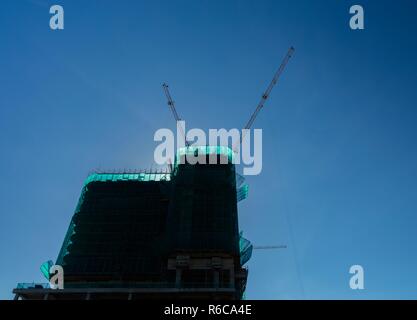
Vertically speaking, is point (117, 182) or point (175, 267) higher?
point (117, 182)

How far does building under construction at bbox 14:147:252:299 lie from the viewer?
286 feet

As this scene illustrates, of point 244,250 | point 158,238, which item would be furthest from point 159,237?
point 244,250

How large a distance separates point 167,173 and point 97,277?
3631cm

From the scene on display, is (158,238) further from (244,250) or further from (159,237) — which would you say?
(244,250)

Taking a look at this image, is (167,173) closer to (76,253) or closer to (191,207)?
(191,207)

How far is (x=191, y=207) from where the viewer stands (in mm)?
100250

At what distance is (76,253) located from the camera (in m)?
101

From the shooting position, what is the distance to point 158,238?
102 metres

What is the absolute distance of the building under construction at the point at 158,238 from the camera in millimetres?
87125
